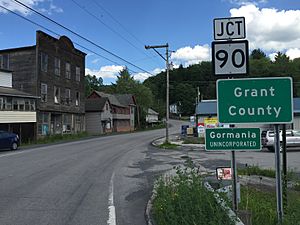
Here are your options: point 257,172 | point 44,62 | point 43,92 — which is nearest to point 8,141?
point 43,92

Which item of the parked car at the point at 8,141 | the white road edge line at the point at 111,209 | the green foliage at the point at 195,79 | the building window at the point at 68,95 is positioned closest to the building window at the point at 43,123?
the building window at the point at 68,95

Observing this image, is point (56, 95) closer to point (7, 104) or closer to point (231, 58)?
point (7, 104)

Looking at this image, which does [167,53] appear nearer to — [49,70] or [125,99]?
[49,70]

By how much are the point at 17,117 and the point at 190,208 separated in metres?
30.9

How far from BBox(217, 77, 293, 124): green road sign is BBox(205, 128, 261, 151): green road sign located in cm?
30

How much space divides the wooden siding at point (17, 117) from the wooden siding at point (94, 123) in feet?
72.4

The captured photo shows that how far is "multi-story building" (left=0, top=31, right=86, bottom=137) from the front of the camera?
39781 mm

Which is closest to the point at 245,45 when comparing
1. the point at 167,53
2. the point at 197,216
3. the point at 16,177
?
the point at 197,216

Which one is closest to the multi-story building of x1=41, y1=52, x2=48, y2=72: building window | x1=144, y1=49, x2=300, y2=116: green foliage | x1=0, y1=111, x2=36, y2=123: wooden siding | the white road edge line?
x1=41, y1=52, x2=48, y2=72: building window

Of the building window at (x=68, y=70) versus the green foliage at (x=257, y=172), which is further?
the building window at (x=68, y=70)

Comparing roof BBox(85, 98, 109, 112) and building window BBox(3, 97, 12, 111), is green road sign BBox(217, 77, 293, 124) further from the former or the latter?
roof BBox(85, 98, 109, 112)

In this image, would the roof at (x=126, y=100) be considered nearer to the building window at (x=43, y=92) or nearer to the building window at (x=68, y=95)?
the building window at (x=68, y=95)

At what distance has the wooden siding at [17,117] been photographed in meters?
31.5

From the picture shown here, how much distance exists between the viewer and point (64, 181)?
439 inches
